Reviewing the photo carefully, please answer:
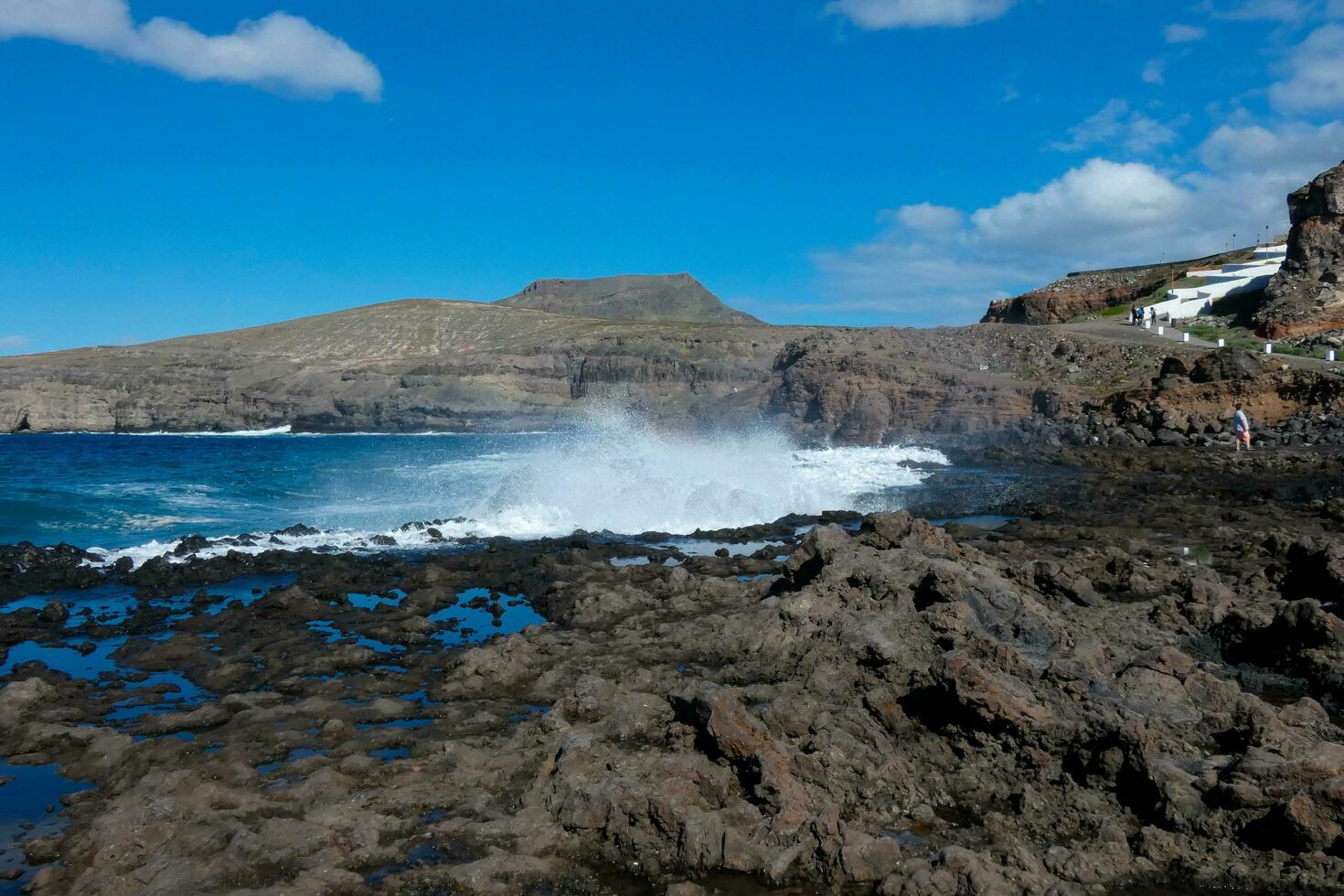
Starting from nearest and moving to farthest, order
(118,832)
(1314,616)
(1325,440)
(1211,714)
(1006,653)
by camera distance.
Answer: (118,832) → (1211,714) → (1006,653) → (1314,616) → (1325,440)

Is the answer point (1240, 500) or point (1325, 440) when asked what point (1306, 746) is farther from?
point (1325, 440)

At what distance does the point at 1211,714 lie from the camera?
682 centimetres

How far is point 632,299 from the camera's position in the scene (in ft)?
488

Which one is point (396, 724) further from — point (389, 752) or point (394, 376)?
point (394, 376)

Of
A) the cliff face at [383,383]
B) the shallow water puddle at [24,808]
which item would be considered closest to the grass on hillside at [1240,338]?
the cliff face at [383,383]

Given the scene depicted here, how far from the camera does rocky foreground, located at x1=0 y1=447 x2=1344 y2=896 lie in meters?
5.30

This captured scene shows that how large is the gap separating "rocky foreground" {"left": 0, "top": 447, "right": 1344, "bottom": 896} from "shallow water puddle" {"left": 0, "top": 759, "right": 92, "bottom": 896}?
11cm

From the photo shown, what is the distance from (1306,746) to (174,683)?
33.0 feet

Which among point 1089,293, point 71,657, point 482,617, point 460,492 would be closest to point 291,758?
point 482,617

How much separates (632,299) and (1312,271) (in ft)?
366

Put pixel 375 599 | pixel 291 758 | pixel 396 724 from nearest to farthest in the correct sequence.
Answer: pixel 291 758 < pixel 396 724 < pixel 375 599

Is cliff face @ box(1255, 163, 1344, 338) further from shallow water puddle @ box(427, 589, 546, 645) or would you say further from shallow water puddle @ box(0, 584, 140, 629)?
shallow water puddle @ box(0, 584, 140, 629)

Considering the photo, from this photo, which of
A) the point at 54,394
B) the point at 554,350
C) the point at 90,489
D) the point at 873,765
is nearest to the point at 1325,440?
the point at 873,765

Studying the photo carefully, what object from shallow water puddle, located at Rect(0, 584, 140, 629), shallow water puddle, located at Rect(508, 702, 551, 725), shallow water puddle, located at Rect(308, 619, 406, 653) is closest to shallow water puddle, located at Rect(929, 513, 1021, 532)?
shallow water puddle, located at Rect(308, 619, 406, 653)
